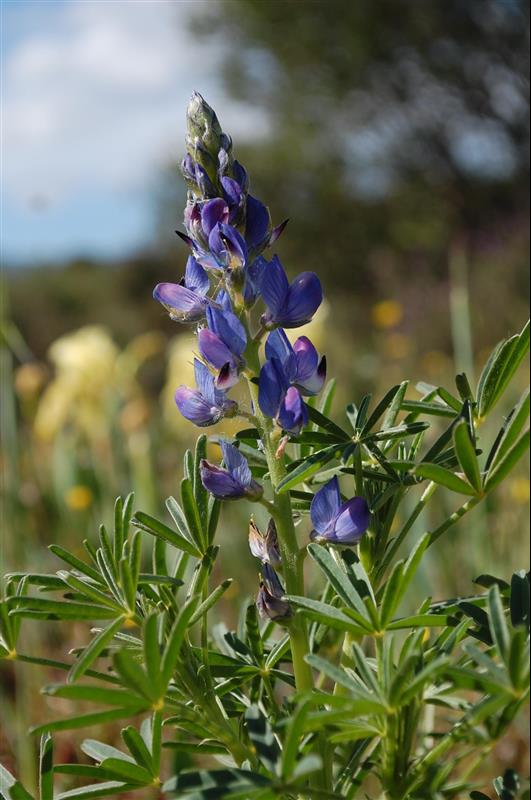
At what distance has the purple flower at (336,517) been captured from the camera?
1.60ft

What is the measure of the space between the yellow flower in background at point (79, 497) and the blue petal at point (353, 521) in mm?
1150

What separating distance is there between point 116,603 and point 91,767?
9cm

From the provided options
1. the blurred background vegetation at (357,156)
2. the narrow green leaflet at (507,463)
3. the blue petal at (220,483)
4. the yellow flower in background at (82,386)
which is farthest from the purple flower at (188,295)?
the blurred background vegetation at (357,156)

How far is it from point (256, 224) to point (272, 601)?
0.77ft

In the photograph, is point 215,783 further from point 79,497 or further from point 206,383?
point 79,497

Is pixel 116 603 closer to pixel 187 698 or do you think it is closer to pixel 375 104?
pixel 187 698

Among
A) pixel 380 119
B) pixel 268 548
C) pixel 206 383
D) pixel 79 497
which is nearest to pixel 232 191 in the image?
pixel 206 383

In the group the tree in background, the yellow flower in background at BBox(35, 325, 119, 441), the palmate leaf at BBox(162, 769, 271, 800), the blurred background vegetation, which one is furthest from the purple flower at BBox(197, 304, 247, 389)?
the tree in background

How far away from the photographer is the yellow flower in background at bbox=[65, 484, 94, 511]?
5.18ft

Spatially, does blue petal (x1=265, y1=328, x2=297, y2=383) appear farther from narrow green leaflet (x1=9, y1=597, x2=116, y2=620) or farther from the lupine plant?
narrow green leaflet (x1=9, y1=597, x2=116, y2=620)

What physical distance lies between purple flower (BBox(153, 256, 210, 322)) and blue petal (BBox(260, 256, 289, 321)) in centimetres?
4

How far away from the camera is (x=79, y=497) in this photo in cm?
159

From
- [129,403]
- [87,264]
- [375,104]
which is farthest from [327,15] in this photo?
[129,403]

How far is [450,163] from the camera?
379 inches
